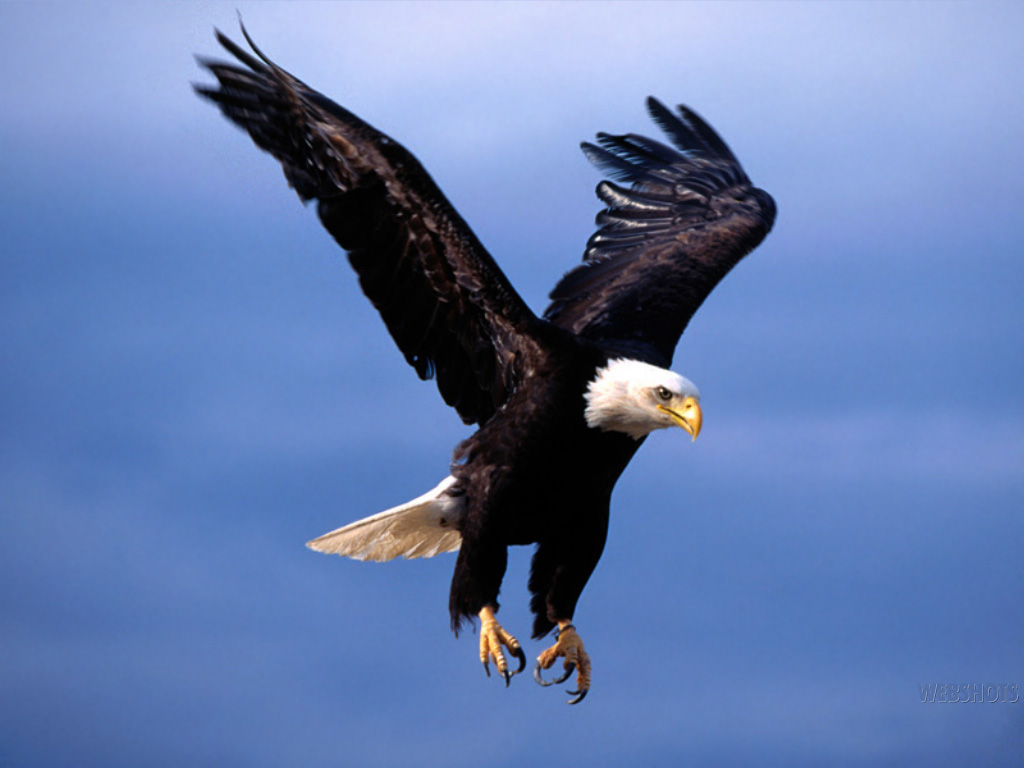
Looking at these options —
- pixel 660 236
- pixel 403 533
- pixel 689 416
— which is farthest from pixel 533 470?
pixel 660 236

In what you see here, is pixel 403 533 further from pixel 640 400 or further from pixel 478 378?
pixel 640 400

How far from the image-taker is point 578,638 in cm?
878

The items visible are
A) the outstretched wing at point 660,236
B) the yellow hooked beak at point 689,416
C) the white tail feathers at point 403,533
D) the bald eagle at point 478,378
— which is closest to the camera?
the yellow hooked beak at point 689,416

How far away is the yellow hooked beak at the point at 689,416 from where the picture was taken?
800 centimetres

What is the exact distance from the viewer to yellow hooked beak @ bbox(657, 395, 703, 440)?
26.2 feet

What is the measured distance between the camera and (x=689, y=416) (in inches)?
316

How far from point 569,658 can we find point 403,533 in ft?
3.48

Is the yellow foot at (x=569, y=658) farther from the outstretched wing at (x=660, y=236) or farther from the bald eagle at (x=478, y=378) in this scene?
the outstretched wing at (x=660, y=236)

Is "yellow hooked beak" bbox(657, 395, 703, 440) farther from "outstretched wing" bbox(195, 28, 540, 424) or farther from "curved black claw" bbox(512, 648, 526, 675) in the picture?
"curved black claw" bbox(512, 648, 526, 675)

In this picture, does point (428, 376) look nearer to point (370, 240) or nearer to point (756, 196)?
point (370, 240)

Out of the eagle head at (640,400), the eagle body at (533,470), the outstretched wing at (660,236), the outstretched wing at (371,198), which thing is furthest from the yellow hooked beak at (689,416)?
the outstretched wing at (371,198)

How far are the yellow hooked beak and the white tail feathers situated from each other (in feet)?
4.06

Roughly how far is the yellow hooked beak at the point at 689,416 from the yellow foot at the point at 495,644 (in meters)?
1.27

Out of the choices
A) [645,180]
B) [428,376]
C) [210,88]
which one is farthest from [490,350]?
[645,180]
